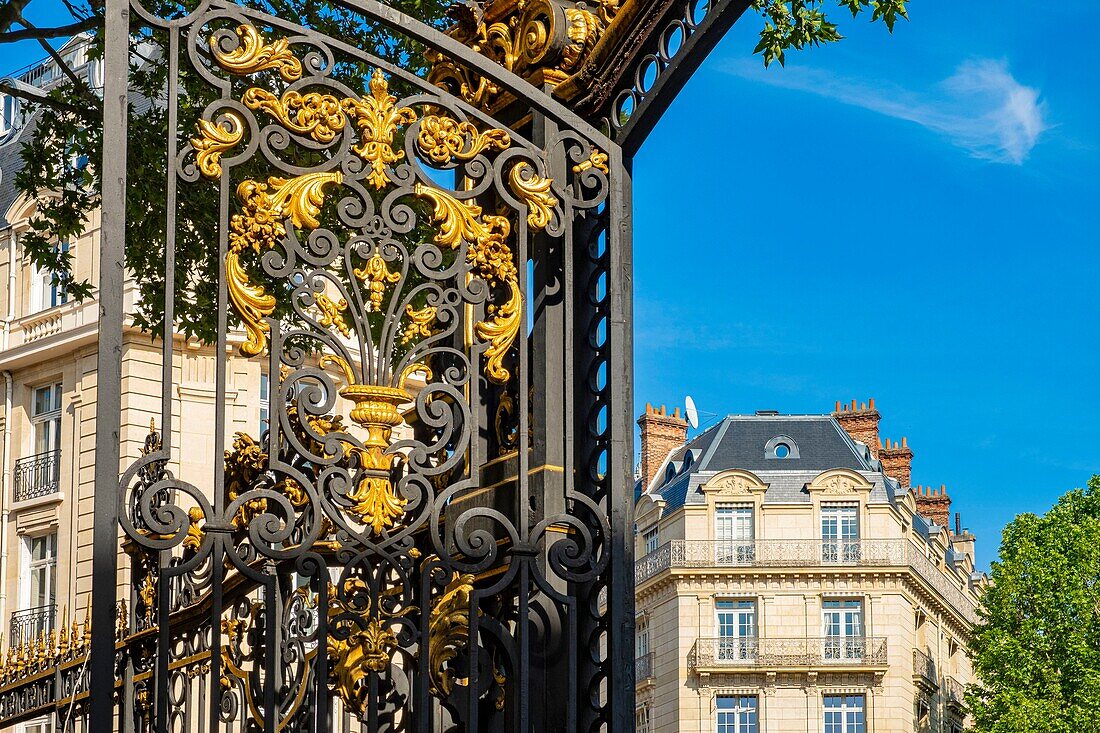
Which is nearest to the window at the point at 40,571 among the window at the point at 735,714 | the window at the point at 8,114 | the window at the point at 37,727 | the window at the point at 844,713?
the window at the point at 37,727

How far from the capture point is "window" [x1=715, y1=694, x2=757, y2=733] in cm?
4362

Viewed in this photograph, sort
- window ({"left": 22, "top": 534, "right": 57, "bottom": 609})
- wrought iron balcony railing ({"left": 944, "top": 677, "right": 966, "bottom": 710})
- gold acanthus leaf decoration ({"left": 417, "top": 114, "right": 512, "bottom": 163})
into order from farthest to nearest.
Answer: wrought iron balcony railing ({"left": 944, "top": 677, "right": 966, "bottom": 710})
window ({"left": 22, "top": 534, "right": 57, "bottom": 609})
gold acanthus leaf decoration ({"left": 417, "top": 114, "right": 512, "bottom": 163})

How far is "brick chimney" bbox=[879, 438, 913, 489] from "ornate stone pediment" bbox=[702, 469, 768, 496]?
7.07 m

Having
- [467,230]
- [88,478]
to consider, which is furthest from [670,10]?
[88,478]

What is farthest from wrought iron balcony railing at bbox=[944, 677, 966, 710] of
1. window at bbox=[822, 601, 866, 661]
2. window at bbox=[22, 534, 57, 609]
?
window at bbox=[22, 534, 57, 609]

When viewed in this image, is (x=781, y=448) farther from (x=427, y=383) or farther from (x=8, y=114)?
(x=427, y=383)

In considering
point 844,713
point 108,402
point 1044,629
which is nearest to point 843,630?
point 844,713

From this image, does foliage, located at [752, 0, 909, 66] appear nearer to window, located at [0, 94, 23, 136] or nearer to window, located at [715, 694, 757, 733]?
window, located at [0, 94, 23, 136]

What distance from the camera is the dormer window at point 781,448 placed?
152ft

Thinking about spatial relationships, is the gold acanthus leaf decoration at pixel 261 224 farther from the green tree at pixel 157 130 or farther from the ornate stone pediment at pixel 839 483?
the ornate stone pediment at pixel 839 483

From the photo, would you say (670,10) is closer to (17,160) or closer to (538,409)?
(538,409)

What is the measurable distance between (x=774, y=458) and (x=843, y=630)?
4.90 m

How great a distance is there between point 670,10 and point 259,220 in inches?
49.4

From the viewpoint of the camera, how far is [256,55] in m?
4.82
